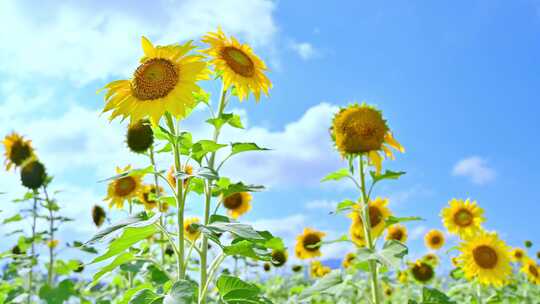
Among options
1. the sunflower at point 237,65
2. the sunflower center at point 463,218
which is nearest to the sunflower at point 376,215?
the sunflower center at point 463,218

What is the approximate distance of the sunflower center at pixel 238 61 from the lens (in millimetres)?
3207

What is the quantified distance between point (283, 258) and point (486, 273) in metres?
3.90

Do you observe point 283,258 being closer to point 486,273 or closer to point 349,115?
point 486,273

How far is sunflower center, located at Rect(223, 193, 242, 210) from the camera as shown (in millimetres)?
6583

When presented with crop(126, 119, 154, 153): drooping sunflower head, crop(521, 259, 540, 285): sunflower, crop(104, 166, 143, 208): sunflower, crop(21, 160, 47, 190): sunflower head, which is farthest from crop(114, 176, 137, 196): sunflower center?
crop(521, 259, 540, 285): sunflower

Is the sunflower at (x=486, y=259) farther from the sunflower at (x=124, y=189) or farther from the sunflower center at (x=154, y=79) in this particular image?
the sunflower center at (x=154, y=79)

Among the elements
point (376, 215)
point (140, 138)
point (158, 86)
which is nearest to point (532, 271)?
point (376, 215)

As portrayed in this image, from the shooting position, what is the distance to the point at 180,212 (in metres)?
2.55

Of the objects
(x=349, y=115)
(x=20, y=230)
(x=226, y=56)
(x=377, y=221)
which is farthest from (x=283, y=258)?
(x=226, y=56)

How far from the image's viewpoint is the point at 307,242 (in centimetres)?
810

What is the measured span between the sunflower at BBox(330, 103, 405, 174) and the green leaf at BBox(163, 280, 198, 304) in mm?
1906

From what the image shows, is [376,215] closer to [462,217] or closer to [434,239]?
[462,217]

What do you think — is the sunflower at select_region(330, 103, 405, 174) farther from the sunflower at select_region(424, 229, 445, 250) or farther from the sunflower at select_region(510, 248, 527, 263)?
the sunflower at select_region(510, 248, 527, 263)

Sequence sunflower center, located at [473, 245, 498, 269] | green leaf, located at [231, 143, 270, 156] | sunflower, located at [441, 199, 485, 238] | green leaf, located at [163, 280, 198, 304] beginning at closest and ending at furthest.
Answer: green leaf, located at [163, 280, 198, 304] < green leaf, located at [231, 143, 270, 156] < sunflower center, located at [473, 245, 498, 269] < sunflower, located at [441, 199, 485, 238]
